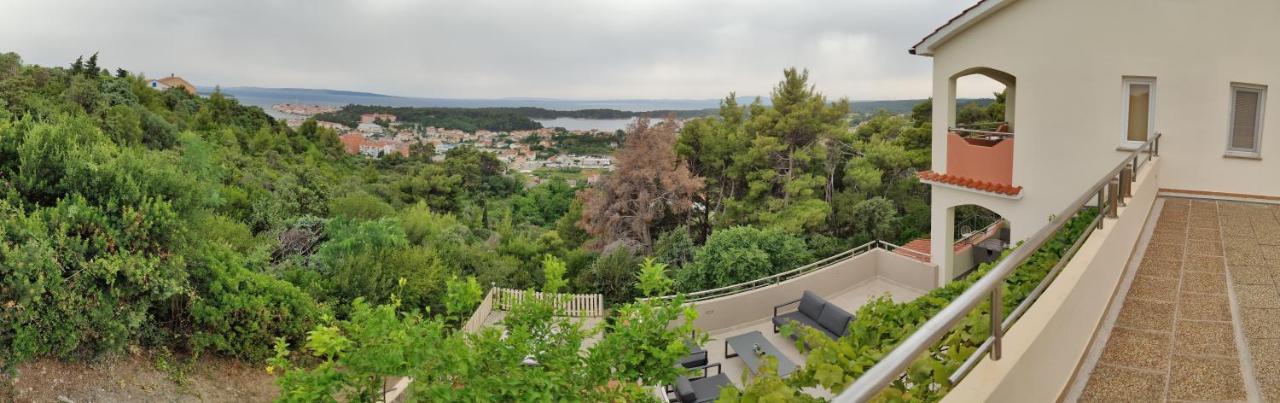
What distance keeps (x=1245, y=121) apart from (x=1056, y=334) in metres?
6.73

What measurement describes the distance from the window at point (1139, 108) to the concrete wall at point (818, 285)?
5446 millimetres

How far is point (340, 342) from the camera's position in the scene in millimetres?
5051

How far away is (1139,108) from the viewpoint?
7004 millimetres

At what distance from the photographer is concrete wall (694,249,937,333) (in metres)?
12.9

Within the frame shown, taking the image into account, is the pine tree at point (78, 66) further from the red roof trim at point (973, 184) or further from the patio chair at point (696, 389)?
the red roof trim at point (973, 184)

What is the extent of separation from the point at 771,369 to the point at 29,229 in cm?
1065

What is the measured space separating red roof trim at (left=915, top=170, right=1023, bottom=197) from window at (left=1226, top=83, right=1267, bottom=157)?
79.9 inches

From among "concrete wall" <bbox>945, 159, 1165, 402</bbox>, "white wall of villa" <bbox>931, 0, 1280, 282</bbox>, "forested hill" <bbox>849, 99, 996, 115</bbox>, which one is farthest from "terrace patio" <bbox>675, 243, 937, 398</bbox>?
"forested hill" <bbox>849, 99, 996, 115</bbox>

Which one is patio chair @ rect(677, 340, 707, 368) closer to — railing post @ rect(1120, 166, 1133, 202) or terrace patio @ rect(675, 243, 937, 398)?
terrace patio @ rect(675, 243, 937, 398)

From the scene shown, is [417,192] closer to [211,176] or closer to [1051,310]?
[211,176]

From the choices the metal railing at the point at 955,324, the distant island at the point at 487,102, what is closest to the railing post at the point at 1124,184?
the metal railing at the point at 955,324

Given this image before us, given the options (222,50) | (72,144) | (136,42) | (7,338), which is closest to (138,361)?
(7,338)

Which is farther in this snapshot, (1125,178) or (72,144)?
(72,144)

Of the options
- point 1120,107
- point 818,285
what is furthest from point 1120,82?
point 818,285
